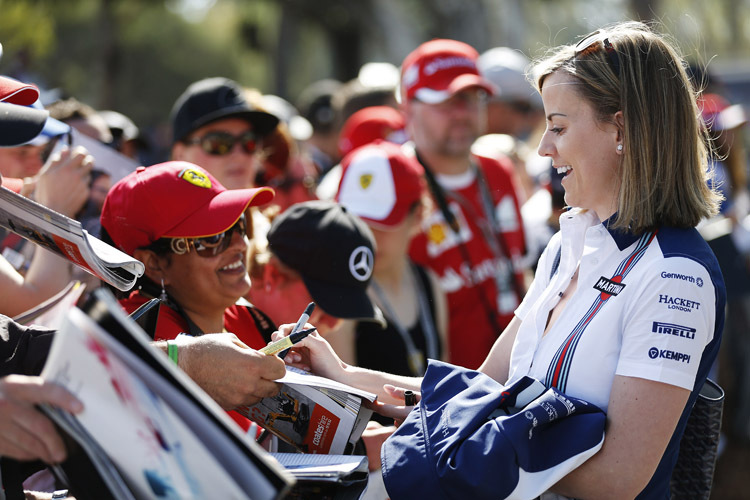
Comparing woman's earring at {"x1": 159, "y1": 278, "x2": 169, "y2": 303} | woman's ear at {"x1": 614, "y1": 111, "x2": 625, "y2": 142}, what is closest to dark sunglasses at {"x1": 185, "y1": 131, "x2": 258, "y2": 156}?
woman's earring at {"x1": 159, "y1": 278, "x2": 169, "y2": 303}

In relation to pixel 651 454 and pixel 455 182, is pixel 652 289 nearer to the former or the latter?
pixel 651 454

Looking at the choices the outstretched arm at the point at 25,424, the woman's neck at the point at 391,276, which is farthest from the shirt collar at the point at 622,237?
the woman's neck at the point at 391,276

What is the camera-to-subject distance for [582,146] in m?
2.27

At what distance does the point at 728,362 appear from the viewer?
5957 millimetres

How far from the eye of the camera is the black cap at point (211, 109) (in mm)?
4177

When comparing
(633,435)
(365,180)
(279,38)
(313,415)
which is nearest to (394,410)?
(313,415)

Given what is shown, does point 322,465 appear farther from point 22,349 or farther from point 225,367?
point 22,349

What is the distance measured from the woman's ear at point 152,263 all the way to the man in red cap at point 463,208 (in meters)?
2.11

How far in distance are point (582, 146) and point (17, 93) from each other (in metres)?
1.64

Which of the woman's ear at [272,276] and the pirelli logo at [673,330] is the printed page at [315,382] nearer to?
the pirelli logo at [673,330]

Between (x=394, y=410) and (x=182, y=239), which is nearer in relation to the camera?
(x=394, y=410)

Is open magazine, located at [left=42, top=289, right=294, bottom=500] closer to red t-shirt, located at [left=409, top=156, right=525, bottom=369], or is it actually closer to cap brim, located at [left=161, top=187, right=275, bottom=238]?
cap brim, located at [left=161, top=187, right=275, bottom=238]

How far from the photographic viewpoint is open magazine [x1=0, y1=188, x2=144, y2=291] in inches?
82.1

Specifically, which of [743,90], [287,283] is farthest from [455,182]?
[743,90]
